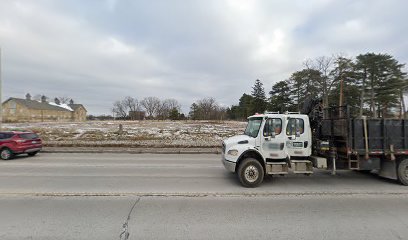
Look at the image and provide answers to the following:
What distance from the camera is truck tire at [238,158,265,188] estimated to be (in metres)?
A: 6.93

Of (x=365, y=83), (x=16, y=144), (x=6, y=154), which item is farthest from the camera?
(x=365, y=83)

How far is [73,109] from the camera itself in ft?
376

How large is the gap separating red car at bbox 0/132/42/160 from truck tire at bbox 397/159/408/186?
16.5 metres

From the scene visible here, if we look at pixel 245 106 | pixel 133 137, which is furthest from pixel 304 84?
pixel 133 137

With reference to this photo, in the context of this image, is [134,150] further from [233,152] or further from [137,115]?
[137,115]

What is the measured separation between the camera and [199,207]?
5.18 metres

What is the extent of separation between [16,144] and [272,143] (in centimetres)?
1304

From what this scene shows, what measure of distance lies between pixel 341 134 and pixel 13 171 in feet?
37.9

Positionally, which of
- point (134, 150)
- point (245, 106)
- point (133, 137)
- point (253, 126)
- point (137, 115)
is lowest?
point (134, 150)

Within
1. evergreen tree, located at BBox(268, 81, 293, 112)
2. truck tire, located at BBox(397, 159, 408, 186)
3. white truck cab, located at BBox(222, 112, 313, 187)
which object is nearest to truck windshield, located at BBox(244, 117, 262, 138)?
white truck cab, located at BBox(222, 112, 313, 187)

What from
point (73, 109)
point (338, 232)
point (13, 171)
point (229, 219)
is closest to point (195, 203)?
point (229, 219)

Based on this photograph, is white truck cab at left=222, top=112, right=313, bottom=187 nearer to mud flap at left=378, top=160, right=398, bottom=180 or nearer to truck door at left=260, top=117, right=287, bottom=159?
truck door at left=260, top=117, right=287, bottom=159

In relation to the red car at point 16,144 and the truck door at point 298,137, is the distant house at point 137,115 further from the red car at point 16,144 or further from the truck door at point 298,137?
the truck door at point 298,137

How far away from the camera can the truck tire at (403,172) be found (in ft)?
23.7
